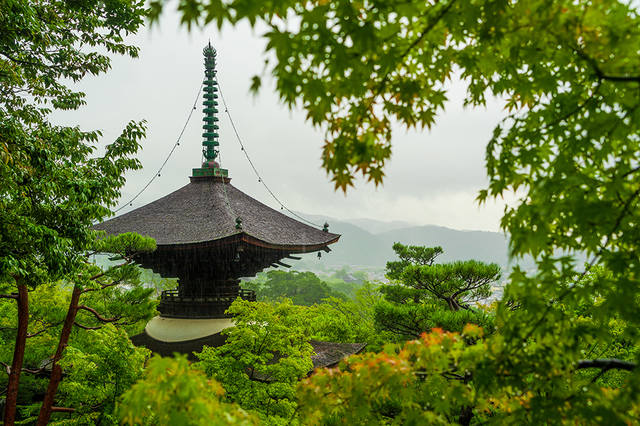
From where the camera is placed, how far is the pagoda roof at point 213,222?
26.9ft

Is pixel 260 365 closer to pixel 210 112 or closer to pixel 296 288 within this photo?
pixel 210 112

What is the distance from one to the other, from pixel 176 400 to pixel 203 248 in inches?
260

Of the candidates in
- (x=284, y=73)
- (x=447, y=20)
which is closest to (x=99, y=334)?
(x=284, y=73)

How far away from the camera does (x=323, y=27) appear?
5.48 ft

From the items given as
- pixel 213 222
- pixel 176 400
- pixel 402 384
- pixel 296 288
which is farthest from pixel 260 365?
pixel 296 288

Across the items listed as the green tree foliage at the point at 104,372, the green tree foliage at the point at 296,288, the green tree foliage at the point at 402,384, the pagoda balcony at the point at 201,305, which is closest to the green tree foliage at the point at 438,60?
the green tree foliage at the point at 402,384

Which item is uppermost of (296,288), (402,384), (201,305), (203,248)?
(203,248)

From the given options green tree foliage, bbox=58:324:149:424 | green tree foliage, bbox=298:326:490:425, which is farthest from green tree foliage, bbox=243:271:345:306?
green tree foliage, bbox=298:326:490:425

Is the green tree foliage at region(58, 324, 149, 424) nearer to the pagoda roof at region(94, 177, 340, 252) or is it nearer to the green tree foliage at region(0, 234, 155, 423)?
the green tree foliage at region(0, 234, 155, 423)

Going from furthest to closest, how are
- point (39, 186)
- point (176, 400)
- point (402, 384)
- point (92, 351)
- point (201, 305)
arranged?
point (201, 305)
point (92, 351)
point (39, 186)
point (402, 384)
point (176, 400)

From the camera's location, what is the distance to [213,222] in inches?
340

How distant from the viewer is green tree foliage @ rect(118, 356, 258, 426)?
71.8 inches

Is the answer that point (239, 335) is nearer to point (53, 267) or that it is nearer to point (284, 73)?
point (53, 267)

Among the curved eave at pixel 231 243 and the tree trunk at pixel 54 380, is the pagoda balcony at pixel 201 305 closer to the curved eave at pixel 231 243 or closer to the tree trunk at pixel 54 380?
the curved eave at pixel 231 243
